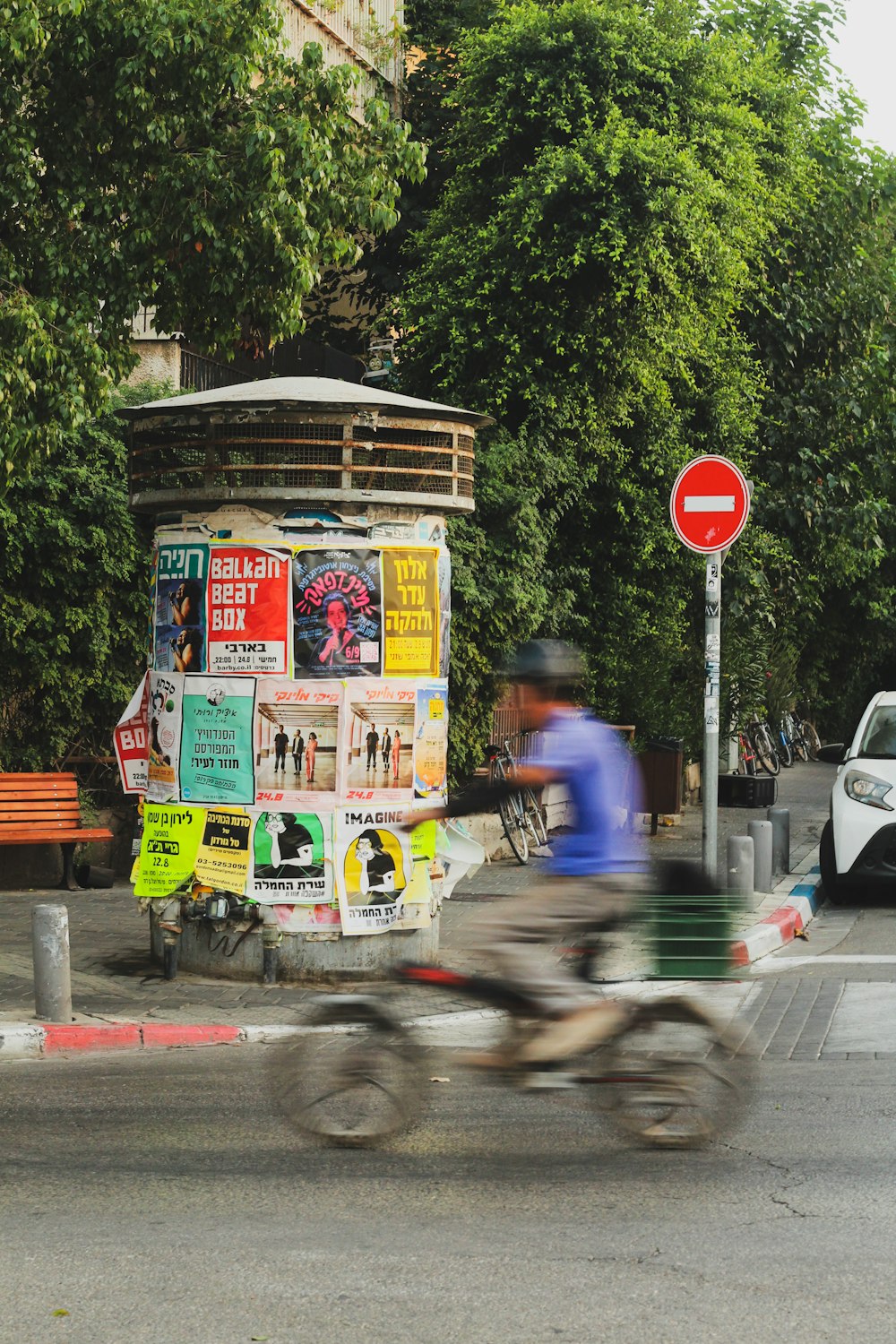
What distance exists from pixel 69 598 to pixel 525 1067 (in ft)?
28.8

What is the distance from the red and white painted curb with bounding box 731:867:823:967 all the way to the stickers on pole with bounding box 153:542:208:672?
3780 millimetres

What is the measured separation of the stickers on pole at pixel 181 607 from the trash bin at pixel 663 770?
31.1 ft

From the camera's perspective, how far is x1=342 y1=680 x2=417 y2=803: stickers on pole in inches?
367

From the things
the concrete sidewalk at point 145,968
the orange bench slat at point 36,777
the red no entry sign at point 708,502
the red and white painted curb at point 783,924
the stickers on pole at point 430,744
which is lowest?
the red and white painted curb at point 783,924

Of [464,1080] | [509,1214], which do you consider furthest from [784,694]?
[509,1214]

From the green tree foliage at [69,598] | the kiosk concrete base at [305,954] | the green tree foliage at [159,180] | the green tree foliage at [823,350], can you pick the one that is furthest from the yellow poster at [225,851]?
the green tree foliage at [823,350]

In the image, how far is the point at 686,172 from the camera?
18031 millimetres

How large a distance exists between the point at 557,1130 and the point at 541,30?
15.9 meters

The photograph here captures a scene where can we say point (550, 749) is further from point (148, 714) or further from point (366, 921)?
point (148, 714)

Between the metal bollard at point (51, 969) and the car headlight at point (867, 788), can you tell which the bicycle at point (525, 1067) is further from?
the car headlight at point (867, 788)

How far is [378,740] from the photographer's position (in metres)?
9.39

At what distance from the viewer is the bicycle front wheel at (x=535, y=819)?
15.8 m

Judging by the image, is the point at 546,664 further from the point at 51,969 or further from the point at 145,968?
the point at 145,968

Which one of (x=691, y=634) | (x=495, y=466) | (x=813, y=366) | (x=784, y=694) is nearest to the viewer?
(x=495, y=466)
